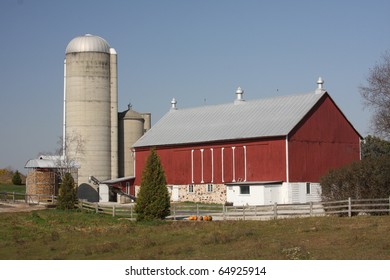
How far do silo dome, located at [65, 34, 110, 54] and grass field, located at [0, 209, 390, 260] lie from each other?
30928 millimetres

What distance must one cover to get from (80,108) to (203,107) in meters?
10.9

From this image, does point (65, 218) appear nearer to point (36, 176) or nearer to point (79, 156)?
point (36, 176)

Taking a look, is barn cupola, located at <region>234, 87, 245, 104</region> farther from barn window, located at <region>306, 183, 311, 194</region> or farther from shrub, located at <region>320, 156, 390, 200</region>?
shrub, located at <region>320, 156, 390, 200</region>

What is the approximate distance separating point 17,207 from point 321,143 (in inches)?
881

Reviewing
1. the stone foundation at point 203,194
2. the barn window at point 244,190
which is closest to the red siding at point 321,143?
the barn window at point 244,190

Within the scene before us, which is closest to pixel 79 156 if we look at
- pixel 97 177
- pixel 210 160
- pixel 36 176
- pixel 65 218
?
pixel 97 177

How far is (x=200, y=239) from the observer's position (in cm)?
3005

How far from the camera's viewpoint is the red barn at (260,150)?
5544cm

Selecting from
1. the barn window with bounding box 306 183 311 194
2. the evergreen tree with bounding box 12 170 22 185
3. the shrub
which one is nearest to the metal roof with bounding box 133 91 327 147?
the barn window with bounding box 306 183 311 194

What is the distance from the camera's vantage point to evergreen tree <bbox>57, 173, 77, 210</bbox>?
48.0 meters

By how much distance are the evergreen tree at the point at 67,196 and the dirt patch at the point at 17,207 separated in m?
2.28

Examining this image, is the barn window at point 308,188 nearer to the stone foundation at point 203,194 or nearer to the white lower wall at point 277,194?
the white lower wall at point 277,194

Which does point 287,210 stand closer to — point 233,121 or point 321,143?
point 321,143

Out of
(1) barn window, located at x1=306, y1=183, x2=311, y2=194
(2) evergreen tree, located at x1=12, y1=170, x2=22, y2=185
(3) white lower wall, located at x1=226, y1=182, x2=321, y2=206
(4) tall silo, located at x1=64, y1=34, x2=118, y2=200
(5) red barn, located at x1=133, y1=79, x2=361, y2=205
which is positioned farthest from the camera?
(2) evergreen tree, located at x1=12, y1=170, x2=22, y2=185
